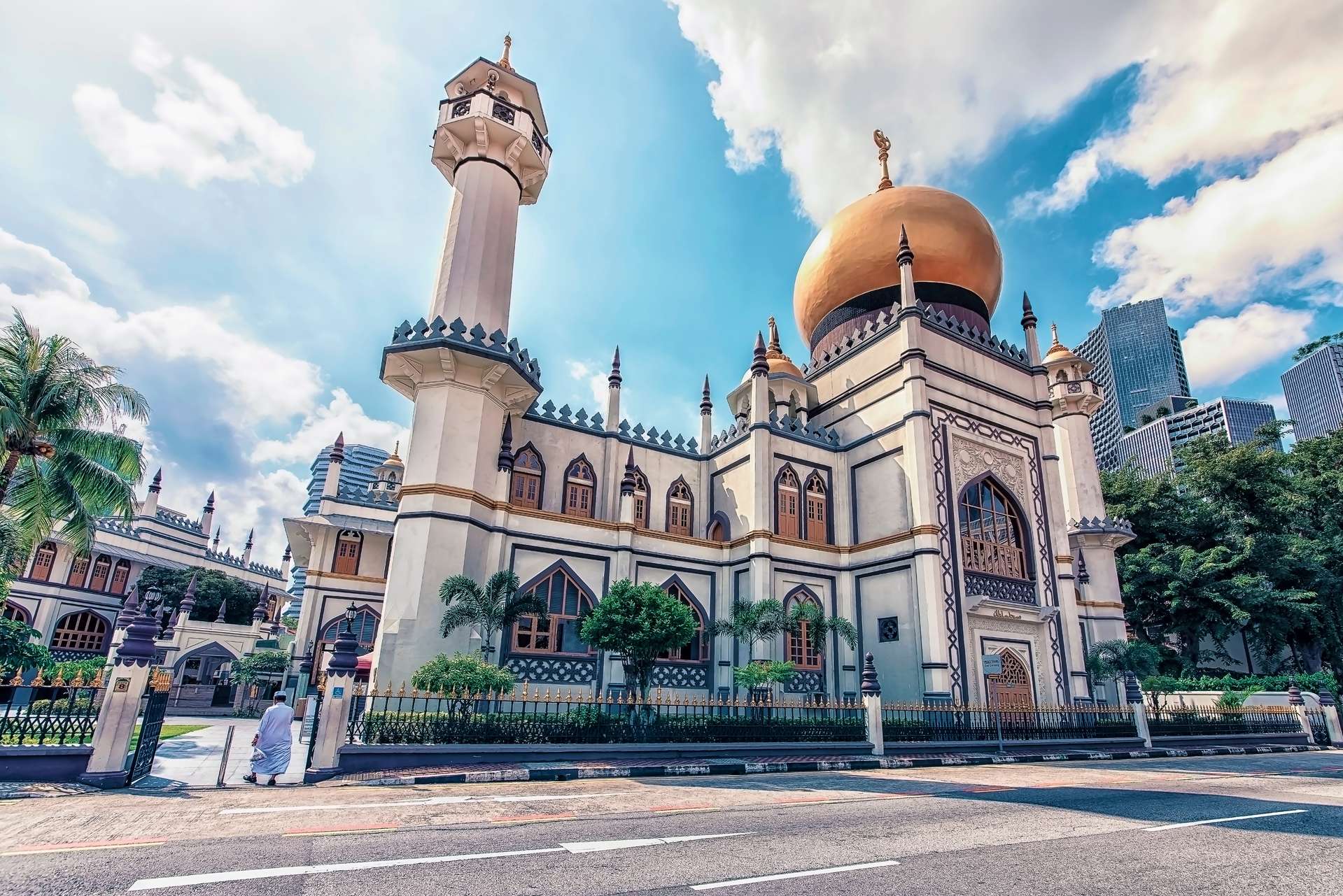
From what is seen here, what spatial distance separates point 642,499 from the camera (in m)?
20.8

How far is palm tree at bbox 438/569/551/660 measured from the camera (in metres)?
14.5

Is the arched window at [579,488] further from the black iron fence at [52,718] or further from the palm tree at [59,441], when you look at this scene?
the black iron fence at [52,718]

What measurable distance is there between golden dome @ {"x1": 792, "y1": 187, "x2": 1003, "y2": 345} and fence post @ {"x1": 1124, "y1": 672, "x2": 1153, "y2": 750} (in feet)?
44.2

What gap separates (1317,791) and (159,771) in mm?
16471

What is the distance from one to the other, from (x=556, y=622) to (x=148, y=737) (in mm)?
8859

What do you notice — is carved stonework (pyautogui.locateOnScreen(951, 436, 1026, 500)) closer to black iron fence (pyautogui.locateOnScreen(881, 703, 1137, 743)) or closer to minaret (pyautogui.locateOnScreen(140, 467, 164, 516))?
black iron fence (pyautogui.locateOnScreen(881, 703, 1137, 743))

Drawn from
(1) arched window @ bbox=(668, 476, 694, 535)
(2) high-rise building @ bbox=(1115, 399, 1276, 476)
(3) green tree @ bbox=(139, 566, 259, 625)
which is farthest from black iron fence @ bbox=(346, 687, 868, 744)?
(2) high-rise building @ bbox=(1115, 399, 1276, 476)

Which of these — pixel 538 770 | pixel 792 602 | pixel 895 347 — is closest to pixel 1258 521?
pixel 895 347

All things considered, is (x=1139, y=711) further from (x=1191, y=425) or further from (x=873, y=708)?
(x=1191, y=425)

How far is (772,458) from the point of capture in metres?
20.5

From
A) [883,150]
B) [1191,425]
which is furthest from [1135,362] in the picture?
[883,150]

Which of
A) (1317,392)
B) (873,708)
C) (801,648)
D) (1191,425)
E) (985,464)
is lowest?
(873,708)

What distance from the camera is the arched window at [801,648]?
1903 centimetres

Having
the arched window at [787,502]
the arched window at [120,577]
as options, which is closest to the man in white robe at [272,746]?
the arched window at [787,502]
